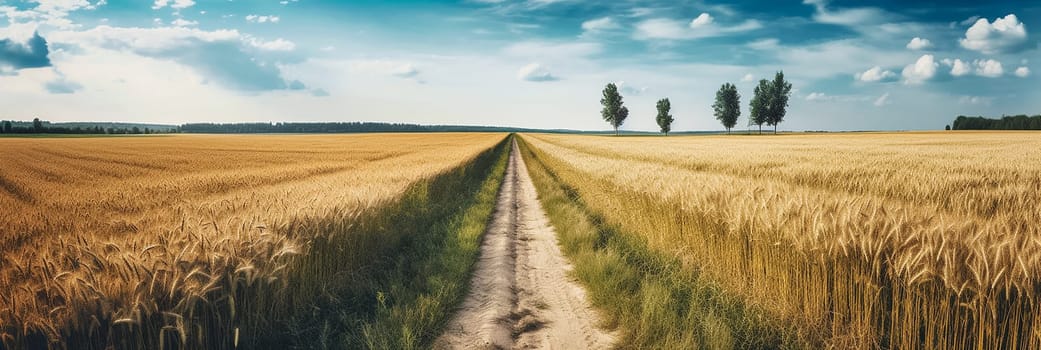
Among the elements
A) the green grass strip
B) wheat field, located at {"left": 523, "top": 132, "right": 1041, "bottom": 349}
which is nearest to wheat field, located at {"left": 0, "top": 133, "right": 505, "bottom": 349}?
the green grass strip

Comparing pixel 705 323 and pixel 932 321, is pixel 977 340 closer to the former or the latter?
pixel 932 321

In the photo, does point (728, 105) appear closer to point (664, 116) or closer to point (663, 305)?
point (664, 116)

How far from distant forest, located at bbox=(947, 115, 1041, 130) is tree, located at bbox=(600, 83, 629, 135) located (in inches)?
3204

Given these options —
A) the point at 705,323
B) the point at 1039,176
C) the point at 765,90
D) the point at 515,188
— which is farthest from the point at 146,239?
the point at 765,90

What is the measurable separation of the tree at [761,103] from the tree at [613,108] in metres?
29.9

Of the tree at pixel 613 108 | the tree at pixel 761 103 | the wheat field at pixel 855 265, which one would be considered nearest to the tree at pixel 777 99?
the tree at pixel 761 103

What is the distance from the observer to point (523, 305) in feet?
17.8

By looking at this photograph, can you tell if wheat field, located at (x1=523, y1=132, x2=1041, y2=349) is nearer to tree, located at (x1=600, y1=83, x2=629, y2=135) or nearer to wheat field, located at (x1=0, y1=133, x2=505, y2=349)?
wheat field, located at (x1=0, y1=133, x2=505, y2=349)

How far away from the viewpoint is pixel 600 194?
11664 mm

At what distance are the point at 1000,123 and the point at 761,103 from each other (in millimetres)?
57534

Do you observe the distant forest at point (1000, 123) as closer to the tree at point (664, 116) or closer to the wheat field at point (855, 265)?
the tree at point (664, 116)

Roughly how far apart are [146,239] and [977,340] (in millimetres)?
6087

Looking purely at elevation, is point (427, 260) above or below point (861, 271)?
below

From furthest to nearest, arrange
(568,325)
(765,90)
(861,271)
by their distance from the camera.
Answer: (765,90)
(568,325)
(861,271)
